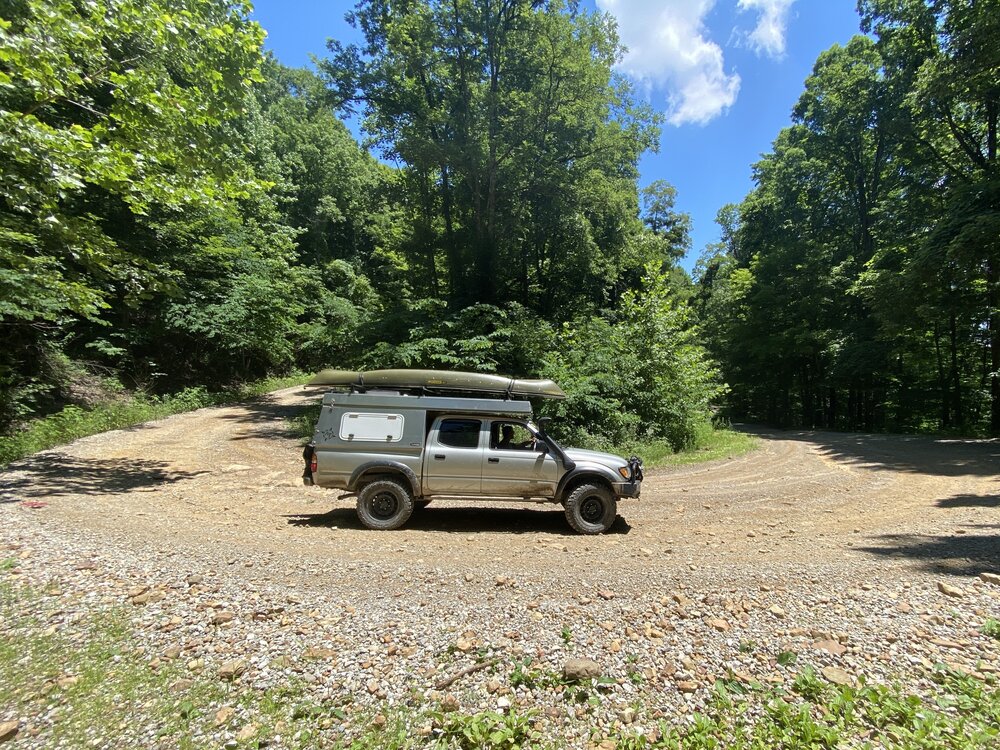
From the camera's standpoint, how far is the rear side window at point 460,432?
696 centimetres

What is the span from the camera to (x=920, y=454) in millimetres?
14016

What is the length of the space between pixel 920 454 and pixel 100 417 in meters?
24.6

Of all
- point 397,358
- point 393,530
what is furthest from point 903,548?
point 397,358

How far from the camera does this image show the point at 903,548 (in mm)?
5617

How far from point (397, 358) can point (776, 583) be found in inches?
481

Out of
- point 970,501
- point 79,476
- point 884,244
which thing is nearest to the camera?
point 970,501

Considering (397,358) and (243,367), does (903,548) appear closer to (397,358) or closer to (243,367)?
(397,358)

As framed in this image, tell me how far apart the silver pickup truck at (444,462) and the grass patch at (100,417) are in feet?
26.4

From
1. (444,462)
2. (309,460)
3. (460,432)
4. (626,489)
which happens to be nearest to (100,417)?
(309,460)

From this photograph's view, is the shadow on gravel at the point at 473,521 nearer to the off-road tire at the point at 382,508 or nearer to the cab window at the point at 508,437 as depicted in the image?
the off-road tire at the point at 382,508

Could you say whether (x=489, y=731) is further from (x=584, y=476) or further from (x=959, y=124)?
(x=959, y=124)

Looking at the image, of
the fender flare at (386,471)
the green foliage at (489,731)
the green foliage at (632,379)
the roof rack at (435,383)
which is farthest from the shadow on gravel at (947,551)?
the green foliage at (632,379)

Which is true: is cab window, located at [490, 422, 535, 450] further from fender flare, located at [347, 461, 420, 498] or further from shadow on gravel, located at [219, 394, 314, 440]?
shadow on gravel, located at [219, 394, 314, 440]

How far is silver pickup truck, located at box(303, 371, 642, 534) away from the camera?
6.80 meters
